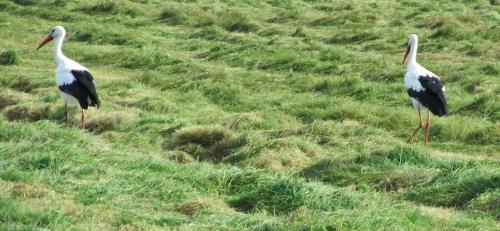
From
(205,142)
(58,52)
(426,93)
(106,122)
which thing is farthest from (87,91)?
(426,93)

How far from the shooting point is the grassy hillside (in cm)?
584

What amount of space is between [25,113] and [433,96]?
17.8 feet

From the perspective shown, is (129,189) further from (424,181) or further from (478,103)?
(478,103)

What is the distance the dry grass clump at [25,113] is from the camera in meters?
10.4

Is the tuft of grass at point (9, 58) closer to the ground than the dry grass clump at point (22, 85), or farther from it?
closer to the ground

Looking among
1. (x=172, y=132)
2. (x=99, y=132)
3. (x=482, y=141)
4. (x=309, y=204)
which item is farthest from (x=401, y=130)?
(x=309, y=204)

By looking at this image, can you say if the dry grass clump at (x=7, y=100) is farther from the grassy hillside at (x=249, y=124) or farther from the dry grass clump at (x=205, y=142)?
the dry grass clump at (x=205, y=142)

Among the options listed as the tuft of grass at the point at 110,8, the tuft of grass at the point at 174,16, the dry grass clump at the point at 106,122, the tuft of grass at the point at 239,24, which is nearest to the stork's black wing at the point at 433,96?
the dry grass clump at the point at 106,122

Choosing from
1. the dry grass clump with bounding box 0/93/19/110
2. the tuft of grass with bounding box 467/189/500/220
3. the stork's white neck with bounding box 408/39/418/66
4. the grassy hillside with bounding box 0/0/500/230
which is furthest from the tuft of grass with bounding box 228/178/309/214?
the dry grass clump with bounding box 0/93/19/110

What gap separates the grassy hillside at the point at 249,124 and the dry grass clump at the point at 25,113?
0.02 m

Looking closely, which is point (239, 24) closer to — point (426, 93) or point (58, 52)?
A: point (58, 52)

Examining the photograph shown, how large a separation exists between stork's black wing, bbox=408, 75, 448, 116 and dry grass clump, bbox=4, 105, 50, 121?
16.7ft

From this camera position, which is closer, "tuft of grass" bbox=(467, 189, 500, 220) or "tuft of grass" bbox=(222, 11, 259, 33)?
"tuft of grass" bbox=(467, 189, 500, 220)

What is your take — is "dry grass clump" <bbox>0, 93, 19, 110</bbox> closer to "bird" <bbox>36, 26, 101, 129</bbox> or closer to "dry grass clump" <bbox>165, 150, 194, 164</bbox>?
"bird" <bbox>36, 26, 101, 129</bbox>
